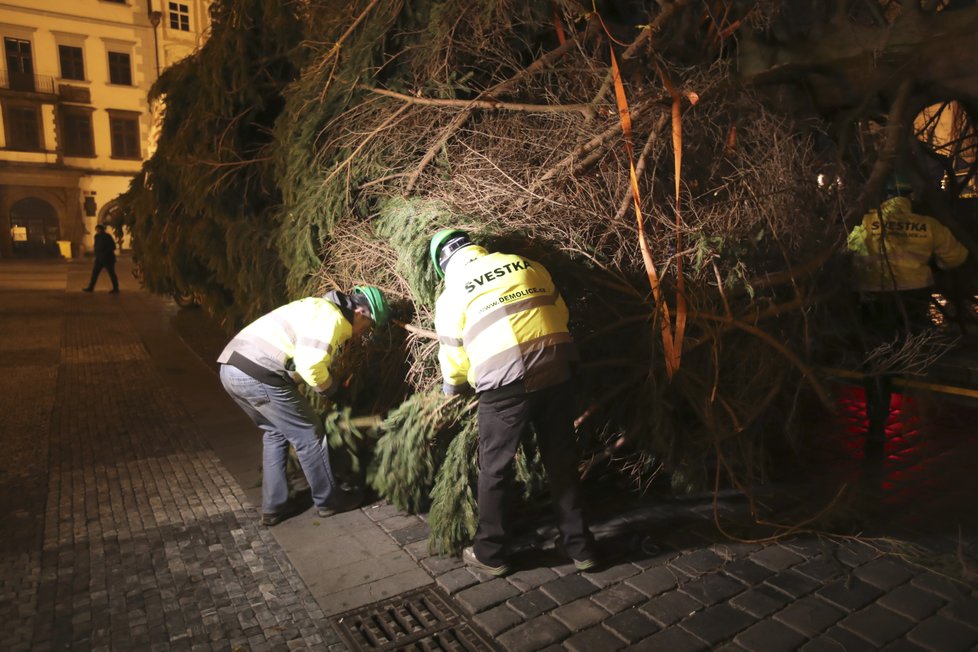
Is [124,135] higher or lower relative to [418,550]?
higher

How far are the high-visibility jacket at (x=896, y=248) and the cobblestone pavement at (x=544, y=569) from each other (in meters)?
1.38

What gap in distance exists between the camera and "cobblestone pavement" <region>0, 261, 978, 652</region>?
3100mm

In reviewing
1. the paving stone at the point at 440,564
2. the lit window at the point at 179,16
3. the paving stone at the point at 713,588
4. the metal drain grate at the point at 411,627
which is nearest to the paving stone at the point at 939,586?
the paving stone at the point at 713,588

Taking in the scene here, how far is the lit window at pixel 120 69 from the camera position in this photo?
36469 millimetres

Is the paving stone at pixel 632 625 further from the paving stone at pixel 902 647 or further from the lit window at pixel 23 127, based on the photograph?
the lit window at pixel 23 127

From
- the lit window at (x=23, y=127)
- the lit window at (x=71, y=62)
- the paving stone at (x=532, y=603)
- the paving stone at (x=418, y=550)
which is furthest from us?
the lit window at (x=71, y=62)

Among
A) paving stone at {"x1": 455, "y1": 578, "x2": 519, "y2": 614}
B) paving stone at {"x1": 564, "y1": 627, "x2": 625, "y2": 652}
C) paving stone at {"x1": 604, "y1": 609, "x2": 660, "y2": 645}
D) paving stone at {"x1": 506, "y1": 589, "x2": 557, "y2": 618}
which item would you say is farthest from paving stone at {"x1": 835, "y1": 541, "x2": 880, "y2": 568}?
paving stone at {"x1": 455, "y1": 578, "x2": 519, "y2": 614}

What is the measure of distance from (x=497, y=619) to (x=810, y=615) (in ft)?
4.96

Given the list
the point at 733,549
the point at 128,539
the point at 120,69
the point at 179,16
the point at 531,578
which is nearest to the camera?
the point at 531,578

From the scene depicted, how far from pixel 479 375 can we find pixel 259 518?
200 cm

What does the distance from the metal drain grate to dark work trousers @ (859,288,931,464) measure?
3607mm

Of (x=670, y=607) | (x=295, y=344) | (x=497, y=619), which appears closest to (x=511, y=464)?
(x=497, y=619)

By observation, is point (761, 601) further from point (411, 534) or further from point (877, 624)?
point (411, 534)

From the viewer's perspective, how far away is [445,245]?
3.79m
